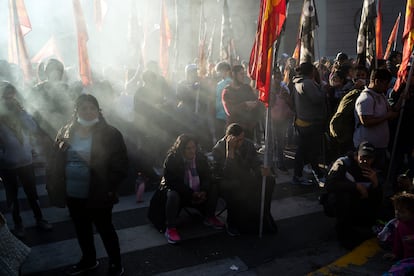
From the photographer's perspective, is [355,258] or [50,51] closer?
[355,258]

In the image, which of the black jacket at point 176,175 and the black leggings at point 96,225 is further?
the black jacket at point 176,175

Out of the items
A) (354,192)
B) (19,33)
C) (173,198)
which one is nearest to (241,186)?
(173,198)

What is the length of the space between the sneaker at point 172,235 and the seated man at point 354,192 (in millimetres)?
1884

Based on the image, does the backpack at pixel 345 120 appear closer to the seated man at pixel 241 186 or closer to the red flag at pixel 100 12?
the seated man at pixel 241 186

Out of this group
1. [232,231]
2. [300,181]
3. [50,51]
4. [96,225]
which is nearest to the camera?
[96,225]

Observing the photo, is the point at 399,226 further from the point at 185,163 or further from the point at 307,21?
the point at 307,21

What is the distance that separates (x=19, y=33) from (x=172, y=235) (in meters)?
5.42

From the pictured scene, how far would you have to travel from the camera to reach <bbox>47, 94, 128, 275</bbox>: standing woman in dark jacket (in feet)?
12.7

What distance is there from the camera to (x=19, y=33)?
792cm

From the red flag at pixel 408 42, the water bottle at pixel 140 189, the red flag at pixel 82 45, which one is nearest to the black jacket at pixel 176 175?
the water bottle at pixel 140 189

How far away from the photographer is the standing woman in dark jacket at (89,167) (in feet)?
12.7

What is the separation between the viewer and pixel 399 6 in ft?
59.5

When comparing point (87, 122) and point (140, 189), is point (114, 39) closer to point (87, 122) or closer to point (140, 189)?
point (140, 189)

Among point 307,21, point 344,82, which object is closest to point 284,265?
point 344,82
